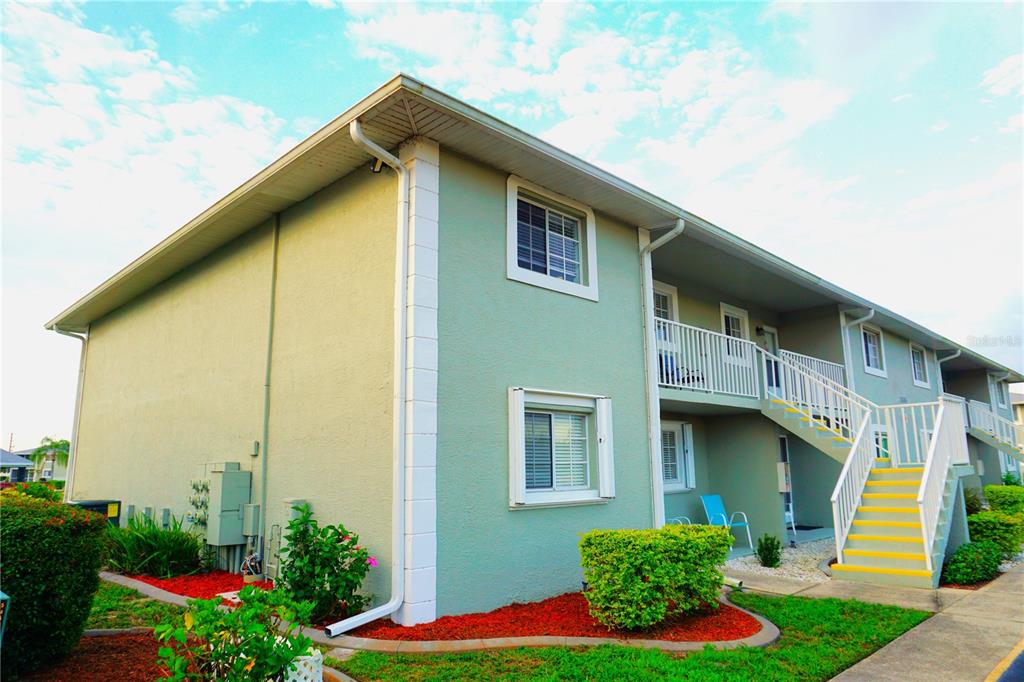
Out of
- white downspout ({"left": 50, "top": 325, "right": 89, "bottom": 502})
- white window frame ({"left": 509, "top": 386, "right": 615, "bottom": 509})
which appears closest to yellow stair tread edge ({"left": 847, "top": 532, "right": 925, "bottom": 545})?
white window frame ({"left": 509, "top": 386, "right": 615, "bottom": 509})

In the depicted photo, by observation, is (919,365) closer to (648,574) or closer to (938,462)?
(938,462)

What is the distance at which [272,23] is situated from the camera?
8188 mm

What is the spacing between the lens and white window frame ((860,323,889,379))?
54.2 ft

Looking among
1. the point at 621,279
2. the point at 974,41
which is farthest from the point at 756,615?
the point at 974,41

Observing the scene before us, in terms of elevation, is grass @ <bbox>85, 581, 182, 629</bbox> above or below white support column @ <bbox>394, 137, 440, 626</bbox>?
below

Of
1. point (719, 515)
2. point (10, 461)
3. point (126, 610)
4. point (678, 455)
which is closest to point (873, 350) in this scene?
point (678, 455)

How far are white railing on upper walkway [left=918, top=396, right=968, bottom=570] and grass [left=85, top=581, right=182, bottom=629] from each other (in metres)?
9.45

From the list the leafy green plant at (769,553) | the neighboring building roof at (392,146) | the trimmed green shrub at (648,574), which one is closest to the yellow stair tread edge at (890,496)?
the leafy green plant at (769,553)

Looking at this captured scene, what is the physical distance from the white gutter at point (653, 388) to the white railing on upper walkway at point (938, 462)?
11.8 ft

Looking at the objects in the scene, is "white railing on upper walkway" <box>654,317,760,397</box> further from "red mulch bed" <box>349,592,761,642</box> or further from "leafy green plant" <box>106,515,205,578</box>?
"leafy green plant" <box>106,515,205,578</box>

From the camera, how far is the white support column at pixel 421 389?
20.1 ft

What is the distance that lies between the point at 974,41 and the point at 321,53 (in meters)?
10.2

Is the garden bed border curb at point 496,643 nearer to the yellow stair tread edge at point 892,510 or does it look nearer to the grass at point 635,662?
the grass at point 635,662

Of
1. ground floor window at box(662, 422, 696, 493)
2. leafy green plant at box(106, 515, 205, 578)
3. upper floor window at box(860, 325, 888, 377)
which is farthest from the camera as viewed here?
upper floor window at box(860, 325, 888, 377)
